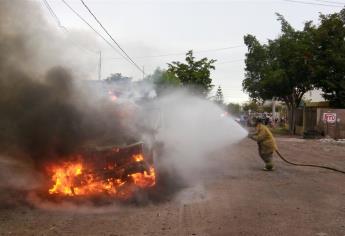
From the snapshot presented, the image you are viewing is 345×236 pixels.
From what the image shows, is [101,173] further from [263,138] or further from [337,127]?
[337,127]

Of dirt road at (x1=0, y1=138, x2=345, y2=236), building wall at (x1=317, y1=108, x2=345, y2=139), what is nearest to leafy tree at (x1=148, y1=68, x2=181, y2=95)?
dirt road at (x1=0, y1=138, x2=345, y2=236)

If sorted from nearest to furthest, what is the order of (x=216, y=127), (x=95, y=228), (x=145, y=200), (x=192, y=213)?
1. (x=95, y=228)
2. (x=192, y=213)
3. (x=145, y=200)
4. (x=216, y=127)

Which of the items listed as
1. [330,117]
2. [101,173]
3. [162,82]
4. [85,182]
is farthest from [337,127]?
[85,182]

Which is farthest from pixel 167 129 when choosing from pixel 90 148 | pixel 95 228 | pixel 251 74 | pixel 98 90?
pixel 251 74

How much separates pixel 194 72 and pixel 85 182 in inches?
931

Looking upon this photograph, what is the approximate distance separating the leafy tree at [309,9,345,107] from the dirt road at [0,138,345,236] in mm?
24843

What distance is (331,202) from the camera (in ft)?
30.8

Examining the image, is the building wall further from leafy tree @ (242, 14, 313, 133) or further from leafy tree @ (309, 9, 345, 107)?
leafy tree @ (242, 14, 313, 133)

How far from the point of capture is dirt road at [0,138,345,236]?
691 centimetres

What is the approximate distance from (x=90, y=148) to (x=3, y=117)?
66.1 inches

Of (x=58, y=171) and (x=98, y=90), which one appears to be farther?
(x=98, y=90)

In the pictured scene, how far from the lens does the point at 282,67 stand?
39.3 meters

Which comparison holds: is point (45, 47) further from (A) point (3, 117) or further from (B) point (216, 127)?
(B) point (216, 127)

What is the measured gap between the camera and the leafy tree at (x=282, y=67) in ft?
121
